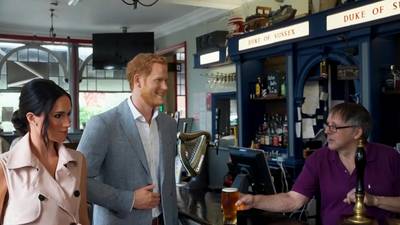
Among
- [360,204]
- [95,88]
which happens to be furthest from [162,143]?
[95,88]

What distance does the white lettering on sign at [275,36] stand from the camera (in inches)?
163

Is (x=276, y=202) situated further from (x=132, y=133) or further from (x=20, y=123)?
(x=20, y=123)

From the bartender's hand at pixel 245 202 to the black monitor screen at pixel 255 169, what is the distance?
0.25m

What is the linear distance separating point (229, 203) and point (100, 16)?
5.87 m

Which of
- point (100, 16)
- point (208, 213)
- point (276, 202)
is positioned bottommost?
point (208, 213)

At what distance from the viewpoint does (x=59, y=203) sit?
1514 mm

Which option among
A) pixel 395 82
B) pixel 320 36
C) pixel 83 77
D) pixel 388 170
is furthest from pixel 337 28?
pixel 83 77

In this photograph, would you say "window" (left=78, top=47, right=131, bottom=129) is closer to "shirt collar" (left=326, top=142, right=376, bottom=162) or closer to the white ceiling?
the white ceiling

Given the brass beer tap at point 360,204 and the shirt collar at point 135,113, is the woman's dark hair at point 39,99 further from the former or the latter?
the brass beer tap at point 360,204

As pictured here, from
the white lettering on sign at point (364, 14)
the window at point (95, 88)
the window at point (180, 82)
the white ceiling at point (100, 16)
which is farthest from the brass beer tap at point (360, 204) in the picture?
the window at point (95, 88)

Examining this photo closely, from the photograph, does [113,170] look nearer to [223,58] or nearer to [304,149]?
[304,149]

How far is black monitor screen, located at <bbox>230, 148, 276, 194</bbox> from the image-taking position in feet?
8.02

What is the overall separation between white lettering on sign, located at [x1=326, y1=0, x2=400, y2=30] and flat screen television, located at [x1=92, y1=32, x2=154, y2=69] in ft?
14.8

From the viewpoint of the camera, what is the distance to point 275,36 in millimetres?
4488
